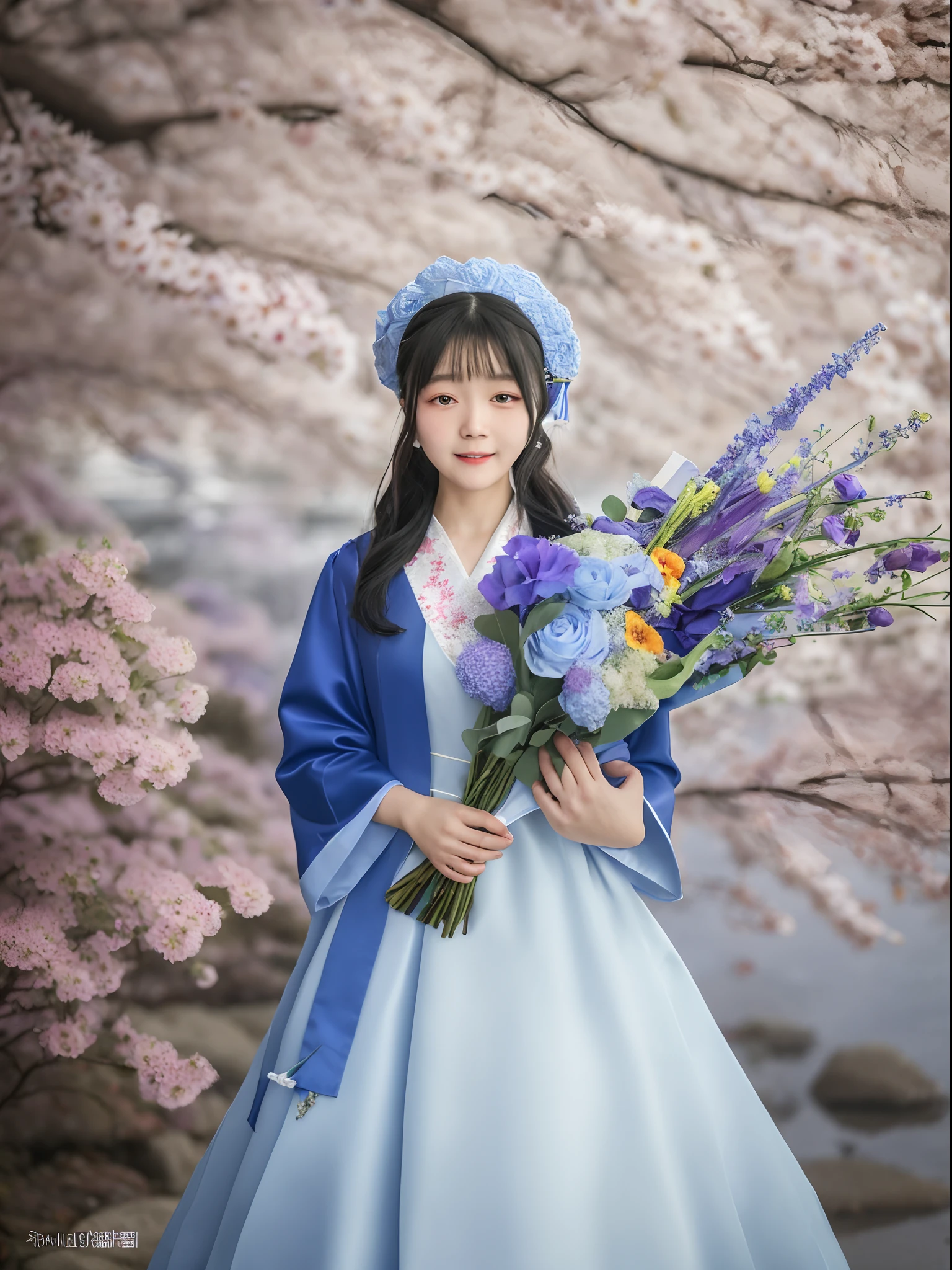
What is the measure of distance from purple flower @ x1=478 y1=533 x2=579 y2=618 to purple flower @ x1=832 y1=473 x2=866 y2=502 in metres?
0.34

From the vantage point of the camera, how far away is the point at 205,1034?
2.67m

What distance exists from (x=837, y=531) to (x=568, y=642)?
36 centimetres

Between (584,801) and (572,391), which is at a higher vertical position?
(572,391)

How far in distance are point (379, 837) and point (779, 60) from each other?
2540 mm

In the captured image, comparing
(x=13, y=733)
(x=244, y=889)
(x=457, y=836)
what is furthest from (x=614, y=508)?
(x=13, y=733)

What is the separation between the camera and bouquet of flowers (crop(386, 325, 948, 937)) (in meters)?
1.25

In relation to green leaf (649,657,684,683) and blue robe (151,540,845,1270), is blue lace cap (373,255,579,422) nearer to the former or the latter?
blue robe (151,540,845,1270)

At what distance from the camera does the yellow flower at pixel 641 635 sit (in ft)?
4.14

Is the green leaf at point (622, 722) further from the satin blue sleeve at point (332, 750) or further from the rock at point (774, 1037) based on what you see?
the rock at point (774, 1037)

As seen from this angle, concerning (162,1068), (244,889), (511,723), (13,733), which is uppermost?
(511,723)

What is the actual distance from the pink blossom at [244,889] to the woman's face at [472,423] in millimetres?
1482

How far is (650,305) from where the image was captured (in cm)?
300

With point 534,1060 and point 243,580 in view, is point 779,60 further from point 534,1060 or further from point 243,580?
point 534,1060

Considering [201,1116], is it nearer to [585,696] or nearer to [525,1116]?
[525,1116]
